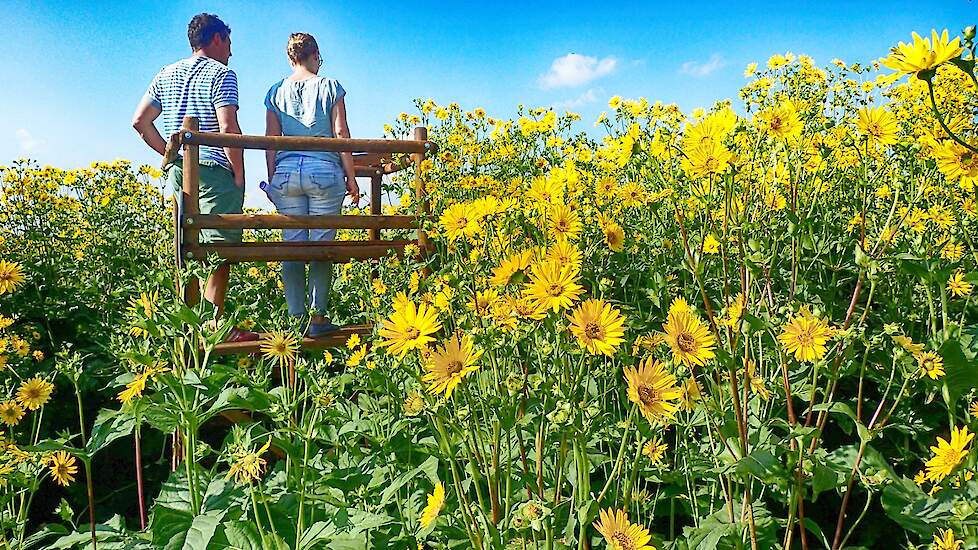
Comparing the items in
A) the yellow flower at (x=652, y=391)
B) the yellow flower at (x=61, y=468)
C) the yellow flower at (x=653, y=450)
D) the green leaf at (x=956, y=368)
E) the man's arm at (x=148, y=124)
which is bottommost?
the yellow flower at (x=61, y=468)

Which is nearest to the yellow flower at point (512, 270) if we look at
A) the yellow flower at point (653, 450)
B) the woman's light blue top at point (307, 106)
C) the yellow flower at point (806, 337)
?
the yellow flower at point (806, 337)

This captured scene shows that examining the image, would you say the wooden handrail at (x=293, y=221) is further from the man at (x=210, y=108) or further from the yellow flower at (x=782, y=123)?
the yellow flower at (x=782, y=123)

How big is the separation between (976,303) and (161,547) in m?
2.53

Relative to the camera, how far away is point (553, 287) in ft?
4.44

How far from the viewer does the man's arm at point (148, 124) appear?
12.7 ft

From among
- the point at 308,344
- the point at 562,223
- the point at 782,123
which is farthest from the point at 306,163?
the point at 782,123

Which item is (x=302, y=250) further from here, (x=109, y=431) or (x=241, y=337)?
(x=109, y=431)

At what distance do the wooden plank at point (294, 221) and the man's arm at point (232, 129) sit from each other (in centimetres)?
40

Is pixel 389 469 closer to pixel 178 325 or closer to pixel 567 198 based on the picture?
pixel 178 325

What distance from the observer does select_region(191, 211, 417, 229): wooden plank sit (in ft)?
11.1

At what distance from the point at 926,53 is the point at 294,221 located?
2793mm

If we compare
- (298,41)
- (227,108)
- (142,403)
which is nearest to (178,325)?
(142,403)

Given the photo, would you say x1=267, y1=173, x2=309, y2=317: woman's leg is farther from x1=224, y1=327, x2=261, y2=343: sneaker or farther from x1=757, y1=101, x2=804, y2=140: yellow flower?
x1=757, y1=101, x2=804, y2=140: yellow flower

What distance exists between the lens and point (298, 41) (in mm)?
3932
